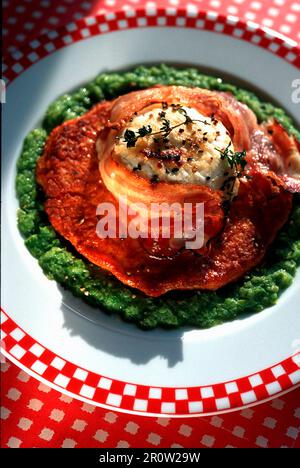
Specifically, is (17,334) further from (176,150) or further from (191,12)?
(191,12)

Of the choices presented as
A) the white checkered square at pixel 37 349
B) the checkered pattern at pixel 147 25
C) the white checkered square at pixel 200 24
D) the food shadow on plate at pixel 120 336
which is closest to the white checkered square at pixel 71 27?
the checkered pattern at pixel 147 25

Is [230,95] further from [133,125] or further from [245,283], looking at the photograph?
[245,283]

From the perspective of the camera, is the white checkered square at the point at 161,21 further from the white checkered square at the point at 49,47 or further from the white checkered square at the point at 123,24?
the white checkered square at the point at 49,47

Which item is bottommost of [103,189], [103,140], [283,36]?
[103,189]

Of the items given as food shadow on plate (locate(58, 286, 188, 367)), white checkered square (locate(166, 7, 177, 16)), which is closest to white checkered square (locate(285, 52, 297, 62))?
A: white checkered square (locate(166, 7, 177, 16))

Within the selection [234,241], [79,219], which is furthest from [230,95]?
[79,219]

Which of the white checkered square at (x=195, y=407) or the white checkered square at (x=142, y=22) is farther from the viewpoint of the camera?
the white checkered square at (x=142, y=22)

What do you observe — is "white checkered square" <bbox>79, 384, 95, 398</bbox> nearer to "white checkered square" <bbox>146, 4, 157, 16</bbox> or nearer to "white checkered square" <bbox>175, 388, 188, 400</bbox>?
"white checkered square" <bbox>175, 388, 188, 400</bbox>

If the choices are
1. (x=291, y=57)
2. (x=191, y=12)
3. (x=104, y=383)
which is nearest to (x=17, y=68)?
(x=191, y=12)
